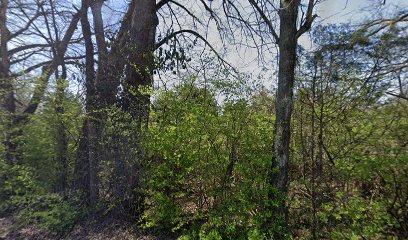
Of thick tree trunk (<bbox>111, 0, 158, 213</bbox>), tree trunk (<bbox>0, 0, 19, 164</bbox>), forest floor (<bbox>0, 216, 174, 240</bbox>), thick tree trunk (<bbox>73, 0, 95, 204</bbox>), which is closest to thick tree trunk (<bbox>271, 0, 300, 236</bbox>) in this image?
forest floor (<bbox>0, 216, 174, 240</bbox>)

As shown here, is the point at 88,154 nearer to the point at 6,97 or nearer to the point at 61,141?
the point at 61,141

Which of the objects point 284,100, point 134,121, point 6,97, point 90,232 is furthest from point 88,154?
point 284,100

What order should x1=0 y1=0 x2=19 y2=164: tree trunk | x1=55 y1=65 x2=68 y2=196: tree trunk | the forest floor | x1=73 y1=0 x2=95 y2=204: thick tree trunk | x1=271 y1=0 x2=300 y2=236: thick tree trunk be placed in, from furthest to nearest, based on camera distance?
x1=0 y1=0 x2=19 y2=164: tree trunk
x1=55 y1=65 x2=68 y2=196: tree trunk
x1=73 y1=0 x2=95 y2=204: thick tree trunk
the forest floor
x1=271 y1=0 x2=300 y2=236: thick tree trunk

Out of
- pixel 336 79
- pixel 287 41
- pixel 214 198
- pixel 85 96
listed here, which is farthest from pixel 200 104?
pixel 85 96

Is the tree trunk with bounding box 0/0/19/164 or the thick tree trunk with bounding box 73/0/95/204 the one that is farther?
the tree trunk with bounding box 0/0/19/164

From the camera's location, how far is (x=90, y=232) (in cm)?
433

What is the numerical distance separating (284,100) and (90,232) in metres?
4.50

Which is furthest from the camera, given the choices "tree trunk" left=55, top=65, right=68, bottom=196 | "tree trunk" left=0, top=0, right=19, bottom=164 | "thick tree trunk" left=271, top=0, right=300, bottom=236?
"tree trunk" left=0, top=0, right=19, bottom=164

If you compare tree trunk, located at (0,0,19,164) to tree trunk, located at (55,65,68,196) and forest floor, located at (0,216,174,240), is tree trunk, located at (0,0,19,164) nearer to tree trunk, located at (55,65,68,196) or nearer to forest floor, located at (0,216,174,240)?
tree trunk, located at (55,65,68,196)

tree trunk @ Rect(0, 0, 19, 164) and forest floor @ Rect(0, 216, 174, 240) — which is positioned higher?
tree trunk @ Rect(0, 0, 19, 164)

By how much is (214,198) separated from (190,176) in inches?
21.3

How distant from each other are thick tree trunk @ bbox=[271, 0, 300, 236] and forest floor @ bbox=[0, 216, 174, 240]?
7.17 ft

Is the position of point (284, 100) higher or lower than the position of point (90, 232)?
higher

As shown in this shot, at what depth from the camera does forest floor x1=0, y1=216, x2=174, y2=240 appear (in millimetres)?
4031
